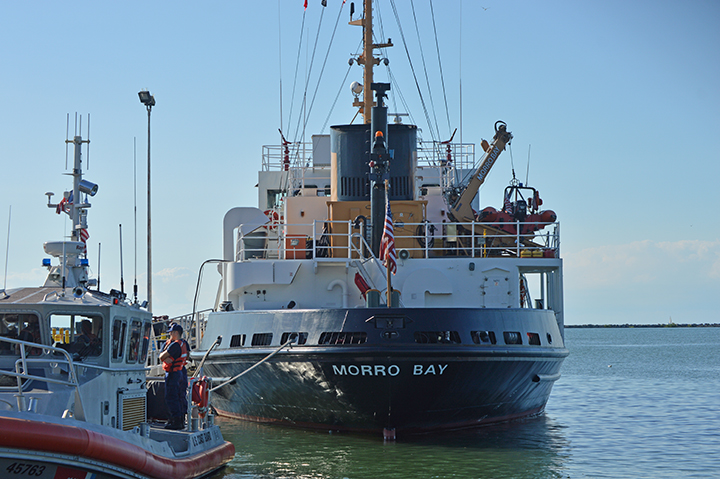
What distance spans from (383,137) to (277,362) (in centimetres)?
492

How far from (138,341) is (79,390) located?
1.84 metres

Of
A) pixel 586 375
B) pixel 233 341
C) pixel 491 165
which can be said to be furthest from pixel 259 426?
pixel 586 375

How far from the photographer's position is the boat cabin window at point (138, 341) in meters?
10.4

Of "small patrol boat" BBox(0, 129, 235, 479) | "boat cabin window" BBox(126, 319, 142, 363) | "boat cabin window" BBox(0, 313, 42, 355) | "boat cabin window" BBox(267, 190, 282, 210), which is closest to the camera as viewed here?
"small patrol boat" BBox(0, 129, 235, 479)

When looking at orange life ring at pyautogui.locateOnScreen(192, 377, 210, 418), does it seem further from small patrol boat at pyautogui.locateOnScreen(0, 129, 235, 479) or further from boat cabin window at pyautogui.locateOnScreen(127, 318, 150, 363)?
boat cabin window at pyautogui.locateOnScreen(127, 318, 150, 363)

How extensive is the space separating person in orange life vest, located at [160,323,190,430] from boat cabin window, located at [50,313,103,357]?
4.80 feet

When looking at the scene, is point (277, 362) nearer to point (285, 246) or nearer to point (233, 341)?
point (233, 341)

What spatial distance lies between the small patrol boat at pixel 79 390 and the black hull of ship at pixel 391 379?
252cm

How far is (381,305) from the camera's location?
586 inches

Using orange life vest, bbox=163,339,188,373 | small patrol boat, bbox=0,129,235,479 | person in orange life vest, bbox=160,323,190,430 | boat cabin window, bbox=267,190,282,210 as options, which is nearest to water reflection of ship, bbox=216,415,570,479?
person in orange life vest, bbox=160,323,190,430

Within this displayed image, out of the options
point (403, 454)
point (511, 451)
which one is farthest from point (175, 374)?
point (511, 451)

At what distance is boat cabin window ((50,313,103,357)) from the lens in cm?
951

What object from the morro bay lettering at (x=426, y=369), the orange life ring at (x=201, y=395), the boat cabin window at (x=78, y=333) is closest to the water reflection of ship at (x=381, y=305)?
the morro bay lettering at (x=426, y=369)

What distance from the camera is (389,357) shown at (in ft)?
44.2
